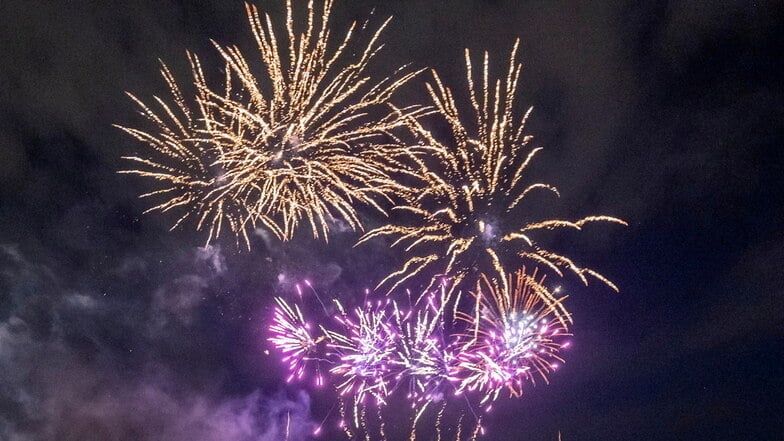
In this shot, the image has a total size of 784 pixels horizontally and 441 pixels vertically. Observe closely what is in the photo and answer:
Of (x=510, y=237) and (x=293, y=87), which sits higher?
(x=293, y=87)

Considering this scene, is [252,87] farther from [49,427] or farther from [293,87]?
[49,427]

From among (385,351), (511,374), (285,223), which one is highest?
(285,223)

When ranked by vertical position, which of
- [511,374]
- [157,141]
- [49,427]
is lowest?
[511,374]

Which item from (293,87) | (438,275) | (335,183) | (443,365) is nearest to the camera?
(293,87)

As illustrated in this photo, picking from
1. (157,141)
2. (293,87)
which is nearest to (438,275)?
(293,87)

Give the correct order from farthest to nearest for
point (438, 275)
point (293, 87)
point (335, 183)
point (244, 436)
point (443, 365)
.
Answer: point (244, 436) < point (443, 365) < point (438, 275) < point (335, 183) < point (293, 87)

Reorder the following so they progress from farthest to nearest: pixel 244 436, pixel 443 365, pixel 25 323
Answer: pixel 244 436 < pixel 25 323 < pixel 443 365

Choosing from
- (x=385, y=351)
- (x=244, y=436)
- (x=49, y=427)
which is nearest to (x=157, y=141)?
(x=385, y=351)

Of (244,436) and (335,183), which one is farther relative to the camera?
(244,436)

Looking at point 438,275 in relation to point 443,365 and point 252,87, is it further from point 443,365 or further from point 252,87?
point 252,87
